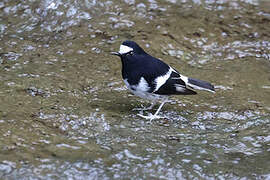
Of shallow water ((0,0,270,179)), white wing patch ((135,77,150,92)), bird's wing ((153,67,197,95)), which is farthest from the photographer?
bird's wing ((153,67,197,95))

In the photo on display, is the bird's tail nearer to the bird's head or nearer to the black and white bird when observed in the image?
the black and white bird

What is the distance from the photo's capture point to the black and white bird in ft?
17.6

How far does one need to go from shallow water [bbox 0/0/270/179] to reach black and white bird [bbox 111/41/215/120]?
33cm

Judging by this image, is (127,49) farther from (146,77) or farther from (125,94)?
(125,94)

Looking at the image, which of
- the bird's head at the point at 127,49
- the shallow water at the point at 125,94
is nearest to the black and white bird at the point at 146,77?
the bird's head at the point at 127,49

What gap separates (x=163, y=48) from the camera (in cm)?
734

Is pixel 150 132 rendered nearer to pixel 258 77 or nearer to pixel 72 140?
pixel 72 140

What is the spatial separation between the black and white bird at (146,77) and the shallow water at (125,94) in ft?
1.08

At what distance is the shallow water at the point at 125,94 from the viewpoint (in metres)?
4.29

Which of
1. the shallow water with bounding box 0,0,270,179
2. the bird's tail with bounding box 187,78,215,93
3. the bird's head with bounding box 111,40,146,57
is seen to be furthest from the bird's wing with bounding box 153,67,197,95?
the bird's head with bounding box 111,40,146,57

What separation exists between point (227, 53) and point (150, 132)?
9.63 ft

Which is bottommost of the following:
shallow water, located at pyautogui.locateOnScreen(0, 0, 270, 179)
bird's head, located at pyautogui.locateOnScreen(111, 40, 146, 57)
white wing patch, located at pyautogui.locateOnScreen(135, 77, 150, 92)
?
shallow water, located at pyautogui.locateOnScreen(0, 0, 270, 179)

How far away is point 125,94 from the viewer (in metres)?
6.18

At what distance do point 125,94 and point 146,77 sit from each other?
2.85 feet
